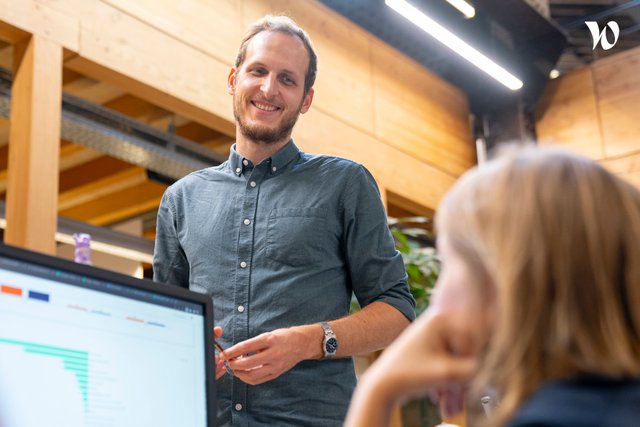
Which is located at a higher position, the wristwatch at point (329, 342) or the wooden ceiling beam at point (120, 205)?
the wooden ceiling beam at point (120, 205)

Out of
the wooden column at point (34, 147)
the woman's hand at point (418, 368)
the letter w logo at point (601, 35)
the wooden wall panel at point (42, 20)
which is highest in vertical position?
the letter w logo at point (601, 35)

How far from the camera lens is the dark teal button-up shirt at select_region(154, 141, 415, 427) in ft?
5.71

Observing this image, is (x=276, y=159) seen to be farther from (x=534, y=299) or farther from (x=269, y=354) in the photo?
(x=534, y=299)

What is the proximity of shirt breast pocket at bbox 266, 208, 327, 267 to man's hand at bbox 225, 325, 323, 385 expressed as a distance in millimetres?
230

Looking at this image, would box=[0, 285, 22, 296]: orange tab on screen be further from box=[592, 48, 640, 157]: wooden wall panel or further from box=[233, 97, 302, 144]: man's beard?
box=[592, 48, 640, 157]: wooden wall panel

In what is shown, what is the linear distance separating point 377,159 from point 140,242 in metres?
1.43

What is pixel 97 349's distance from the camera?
1255 mm

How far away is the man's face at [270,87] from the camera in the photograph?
1992mm

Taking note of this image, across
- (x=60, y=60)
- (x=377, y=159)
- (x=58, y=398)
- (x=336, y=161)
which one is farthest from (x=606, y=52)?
(x=58, y=398)

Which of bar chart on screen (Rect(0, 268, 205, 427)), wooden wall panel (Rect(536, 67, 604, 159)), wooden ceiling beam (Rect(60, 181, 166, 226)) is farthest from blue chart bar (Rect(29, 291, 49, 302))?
wooden wall panel (Rect(536, 67, 604, 159))

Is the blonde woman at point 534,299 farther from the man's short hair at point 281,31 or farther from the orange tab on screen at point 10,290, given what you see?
the man's short hair at point 281,31

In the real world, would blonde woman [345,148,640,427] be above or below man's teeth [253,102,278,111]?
below

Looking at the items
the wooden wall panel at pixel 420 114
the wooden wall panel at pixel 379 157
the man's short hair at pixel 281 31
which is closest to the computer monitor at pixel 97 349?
the man's short hair at pixel 281 31

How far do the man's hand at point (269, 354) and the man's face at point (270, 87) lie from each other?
53 cm
